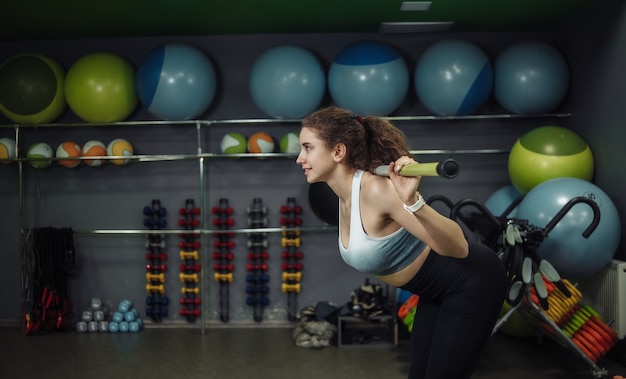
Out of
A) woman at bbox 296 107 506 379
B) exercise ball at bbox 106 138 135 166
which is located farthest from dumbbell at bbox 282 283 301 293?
woman at bbox 296 107 506 379

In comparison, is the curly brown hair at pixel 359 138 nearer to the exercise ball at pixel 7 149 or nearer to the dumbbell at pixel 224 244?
the dumbbell at pixel 224 244

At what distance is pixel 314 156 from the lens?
200 centimetres

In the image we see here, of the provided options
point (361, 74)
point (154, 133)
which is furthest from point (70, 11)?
point (361, 74)

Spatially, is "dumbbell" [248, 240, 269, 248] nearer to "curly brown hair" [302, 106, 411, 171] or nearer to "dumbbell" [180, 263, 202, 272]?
"dumbbell" [180, 263, 202, 272]

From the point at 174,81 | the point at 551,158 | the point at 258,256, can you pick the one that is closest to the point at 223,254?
the point at 258,256

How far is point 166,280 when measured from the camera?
5098 mm

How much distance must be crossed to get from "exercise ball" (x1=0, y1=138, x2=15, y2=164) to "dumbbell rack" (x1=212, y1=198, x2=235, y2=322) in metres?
1.59

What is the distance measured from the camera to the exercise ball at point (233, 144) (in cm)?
462

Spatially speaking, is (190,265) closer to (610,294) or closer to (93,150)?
(93,150)

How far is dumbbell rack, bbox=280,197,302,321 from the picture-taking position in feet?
16.0

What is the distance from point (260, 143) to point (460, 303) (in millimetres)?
2913

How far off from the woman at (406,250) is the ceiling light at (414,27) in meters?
2.82

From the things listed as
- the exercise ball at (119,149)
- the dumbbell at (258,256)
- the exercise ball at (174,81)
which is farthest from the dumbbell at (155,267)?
the exercise ball at (174,81)

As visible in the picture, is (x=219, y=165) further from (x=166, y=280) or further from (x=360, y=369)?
(x=360, y=369)
